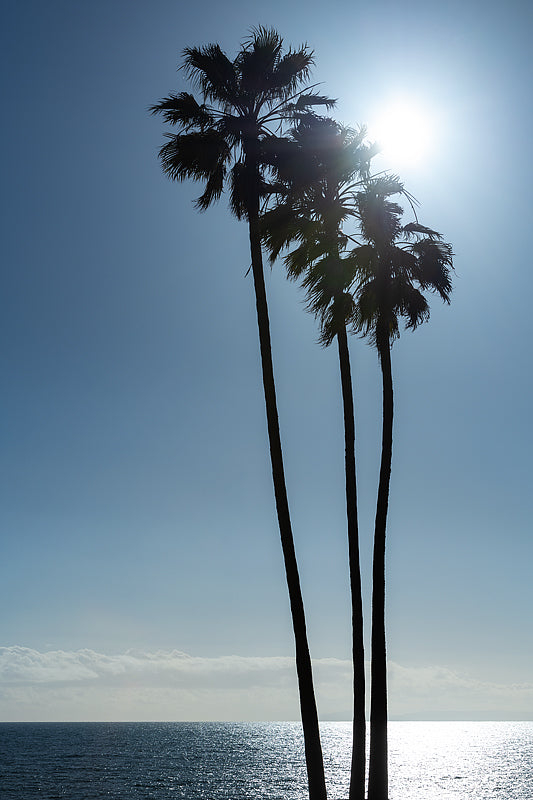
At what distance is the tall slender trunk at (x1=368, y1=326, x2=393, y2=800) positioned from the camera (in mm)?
16422

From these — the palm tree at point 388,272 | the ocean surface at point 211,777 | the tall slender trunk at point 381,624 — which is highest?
the palm tree at point 388,272

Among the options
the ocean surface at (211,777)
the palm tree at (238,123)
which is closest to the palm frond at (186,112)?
the palm tree at (238,123)

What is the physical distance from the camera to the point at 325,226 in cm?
2042

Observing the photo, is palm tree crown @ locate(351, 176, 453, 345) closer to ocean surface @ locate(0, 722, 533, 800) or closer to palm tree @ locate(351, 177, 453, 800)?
palm tree @ locate(351, 177, 453, 800)

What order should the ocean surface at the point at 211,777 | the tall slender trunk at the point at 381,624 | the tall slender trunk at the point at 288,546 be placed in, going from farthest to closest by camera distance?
the ocean surface at the point at 211,777 → the tall slender trunk at the point at 381,624 → the tall slender trunk at the point at 288,546

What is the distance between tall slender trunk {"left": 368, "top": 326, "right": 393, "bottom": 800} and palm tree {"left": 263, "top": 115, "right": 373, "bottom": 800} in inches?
23.4

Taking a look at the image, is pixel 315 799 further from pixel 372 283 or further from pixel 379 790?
pixel 372 283

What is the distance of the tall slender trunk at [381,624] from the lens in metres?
16.4

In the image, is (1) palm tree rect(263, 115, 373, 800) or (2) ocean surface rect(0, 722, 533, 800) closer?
(1) palm tree rect(263, 115, 373, 800)

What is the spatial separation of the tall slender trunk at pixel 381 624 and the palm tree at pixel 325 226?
595mm

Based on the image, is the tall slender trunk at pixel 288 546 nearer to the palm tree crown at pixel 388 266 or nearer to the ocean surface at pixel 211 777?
the palm tree crown at pixel 388 266

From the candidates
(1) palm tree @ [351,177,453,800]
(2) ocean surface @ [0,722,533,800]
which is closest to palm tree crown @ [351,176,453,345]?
(1) palm tree @ [351,177,453,800]

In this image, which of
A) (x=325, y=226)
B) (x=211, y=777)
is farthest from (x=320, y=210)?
(x=211, y=777)

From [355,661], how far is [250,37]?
610 inches
